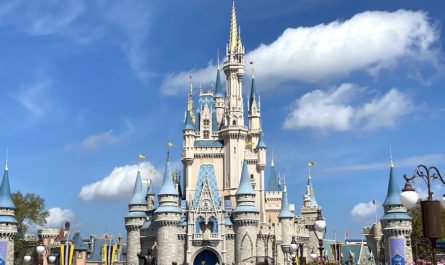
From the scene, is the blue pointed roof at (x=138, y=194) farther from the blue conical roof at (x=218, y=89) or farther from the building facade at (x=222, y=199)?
the blue conical roof at (x=218, y=89)

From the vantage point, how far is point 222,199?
71.3m

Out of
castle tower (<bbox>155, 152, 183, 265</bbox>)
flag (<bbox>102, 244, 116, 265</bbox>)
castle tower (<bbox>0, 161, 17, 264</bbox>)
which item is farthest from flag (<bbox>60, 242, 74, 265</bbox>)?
castle tower (<bbox>155, 152, 183, 265</bbox>)

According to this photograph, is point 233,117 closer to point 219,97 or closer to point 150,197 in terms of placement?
point 219,97

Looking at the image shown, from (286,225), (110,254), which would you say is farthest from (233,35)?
(110,254)

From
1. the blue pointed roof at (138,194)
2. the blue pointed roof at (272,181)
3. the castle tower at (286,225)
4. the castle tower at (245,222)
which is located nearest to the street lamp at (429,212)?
the castle tower at (245,222)

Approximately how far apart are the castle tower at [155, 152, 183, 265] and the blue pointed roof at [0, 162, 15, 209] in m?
17.0

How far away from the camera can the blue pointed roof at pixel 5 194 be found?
6469 cm

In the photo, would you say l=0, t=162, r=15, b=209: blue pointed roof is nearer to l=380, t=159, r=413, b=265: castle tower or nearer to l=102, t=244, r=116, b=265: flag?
l=102, t=244, r=116, b=265: flag

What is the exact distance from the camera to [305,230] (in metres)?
78.7

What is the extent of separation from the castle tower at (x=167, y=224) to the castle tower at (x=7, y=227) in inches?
653

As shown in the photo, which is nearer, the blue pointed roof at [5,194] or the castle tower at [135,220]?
the blue pointed roof at [5,194]

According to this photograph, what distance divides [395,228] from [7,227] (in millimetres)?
43239

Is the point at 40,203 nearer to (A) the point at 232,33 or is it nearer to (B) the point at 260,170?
(B) the point at 260,170

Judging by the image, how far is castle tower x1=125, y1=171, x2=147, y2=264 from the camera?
233 ft
